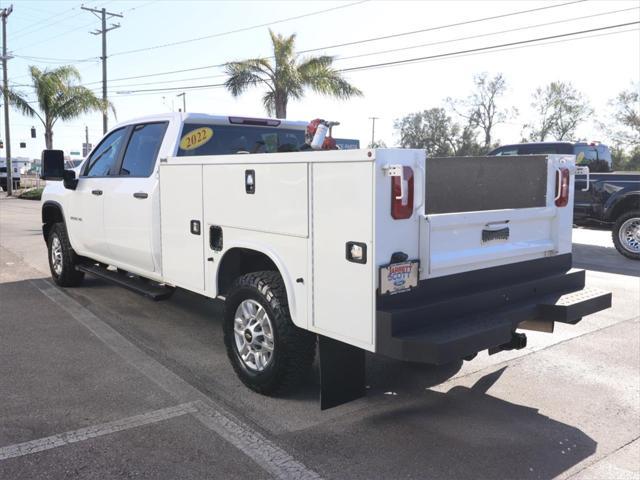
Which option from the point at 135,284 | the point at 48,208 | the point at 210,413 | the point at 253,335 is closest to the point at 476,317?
the point at 253,335

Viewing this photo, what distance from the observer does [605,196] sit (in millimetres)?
12047

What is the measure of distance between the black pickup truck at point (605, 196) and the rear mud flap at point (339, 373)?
7529 mm

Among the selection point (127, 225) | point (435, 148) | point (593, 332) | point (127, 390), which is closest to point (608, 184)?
point (593, 332)

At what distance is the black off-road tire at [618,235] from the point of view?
10914 mm

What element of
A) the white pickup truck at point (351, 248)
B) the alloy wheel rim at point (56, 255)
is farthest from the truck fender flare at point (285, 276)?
the alloy wheel rim at point (56, 255)

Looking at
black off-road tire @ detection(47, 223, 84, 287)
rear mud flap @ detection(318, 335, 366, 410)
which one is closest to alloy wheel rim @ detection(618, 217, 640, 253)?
rear mud flap @ detection(318, 335, 366, 410)

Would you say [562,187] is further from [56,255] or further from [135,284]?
[56,255]

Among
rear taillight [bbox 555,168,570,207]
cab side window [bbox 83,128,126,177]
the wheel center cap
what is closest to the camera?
the wheel center cap

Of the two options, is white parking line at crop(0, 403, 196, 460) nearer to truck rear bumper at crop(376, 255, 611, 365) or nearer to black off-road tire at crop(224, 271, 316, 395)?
black off-road tire at crop(224, 271, 316, 395)

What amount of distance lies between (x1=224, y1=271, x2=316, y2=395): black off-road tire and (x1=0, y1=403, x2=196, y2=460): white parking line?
1.75 feet

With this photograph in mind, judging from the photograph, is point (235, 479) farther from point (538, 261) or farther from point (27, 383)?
point (538, 261)

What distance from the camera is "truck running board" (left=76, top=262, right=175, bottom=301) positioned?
5.56 m

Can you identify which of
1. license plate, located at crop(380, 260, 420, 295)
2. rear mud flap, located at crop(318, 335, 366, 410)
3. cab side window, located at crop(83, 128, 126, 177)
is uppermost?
cab side window, located at crop(83, 128, 126, 177)

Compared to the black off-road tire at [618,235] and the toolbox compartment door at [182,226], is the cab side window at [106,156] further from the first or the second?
the black off-road tire at [618,235]
